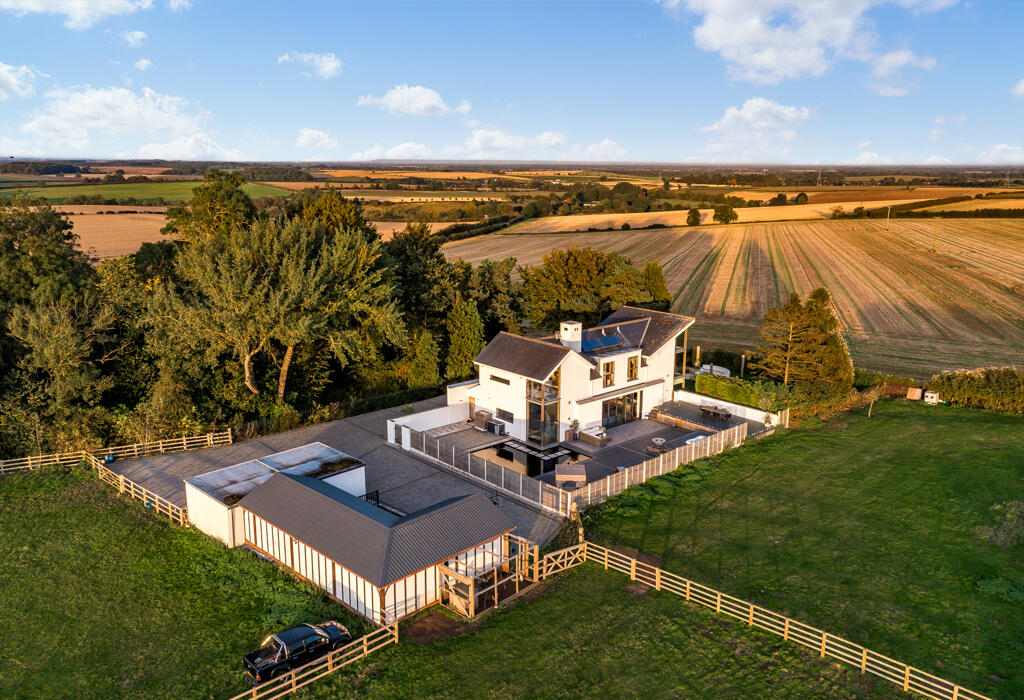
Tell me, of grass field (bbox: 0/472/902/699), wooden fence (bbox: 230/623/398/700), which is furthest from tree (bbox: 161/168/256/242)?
wooden fence (bbox: 230/623/398/700)

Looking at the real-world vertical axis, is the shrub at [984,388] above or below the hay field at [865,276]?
below

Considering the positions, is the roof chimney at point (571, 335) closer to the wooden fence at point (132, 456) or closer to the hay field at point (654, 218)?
the wooden fence at point (132, 456)

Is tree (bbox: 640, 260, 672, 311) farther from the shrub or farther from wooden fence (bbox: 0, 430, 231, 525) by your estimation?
wooden fence (bbox: 0, 430, 231, 525)

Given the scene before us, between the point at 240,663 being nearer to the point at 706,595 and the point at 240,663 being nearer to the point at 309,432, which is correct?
the point at 706,595

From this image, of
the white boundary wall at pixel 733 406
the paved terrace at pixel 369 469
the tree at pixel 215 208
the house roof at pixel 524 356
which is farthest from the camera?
the tree at pixel 215 208

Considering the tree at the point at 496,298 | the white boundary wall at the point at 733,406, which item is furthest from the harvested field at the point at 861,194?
the white boundary wall at the point at 733,406

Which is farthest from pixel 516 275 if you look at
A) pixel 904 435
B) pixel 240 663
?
pixel 240 663
